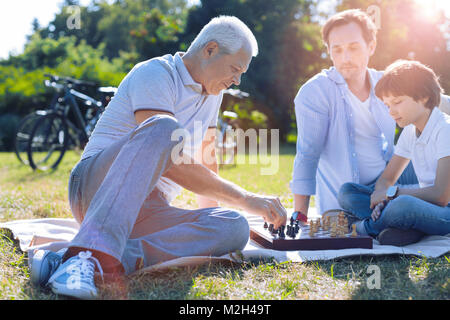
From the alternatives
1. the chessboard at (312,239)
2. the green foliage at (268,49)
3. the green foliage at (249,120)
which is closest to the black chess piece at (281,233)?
the chessboard at (312,239)

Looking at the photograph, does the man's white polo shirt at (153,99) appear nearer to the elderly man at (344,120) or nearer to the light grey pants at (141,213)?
the light grey pants at (141,213)

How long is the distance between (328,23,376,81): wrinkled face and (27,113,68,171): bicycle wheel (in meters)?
5.07

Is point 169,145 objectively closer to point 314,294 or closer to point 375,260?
point 314,294

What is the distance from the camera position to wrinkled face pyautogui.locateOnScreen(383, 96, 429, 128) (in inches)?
106

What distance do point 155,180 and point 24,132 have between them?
20.5 feet

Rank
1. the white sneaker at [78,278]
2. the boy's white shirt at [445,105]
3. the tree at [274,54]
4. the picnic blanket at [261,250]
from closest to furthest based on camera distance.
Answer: the white sneaker at [78,278], the picnic blanket at [261,250], the boy's white shirt at [445,105], the tree at [274,54]

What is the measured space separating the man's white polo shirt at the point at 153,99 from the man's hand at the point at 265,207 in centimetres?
39

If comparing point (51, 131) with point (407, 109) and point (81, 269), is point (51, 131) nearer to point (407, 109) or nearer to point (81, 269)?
point (407, 109)

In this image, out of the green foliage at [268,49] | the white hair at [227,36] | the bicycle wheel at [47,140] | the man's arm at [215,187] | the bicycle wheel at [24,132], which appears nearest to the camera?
the man's arm at [215,187]

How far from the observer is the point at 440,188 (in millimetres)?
2492

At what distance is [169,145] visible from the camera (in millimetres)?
1862

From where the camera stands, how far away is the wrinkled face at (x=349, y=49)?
123 inches

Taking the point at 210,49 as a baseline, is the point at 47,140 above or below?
below

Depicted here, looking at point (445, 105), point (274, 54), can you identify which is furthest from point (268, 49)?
point (445, 105)
